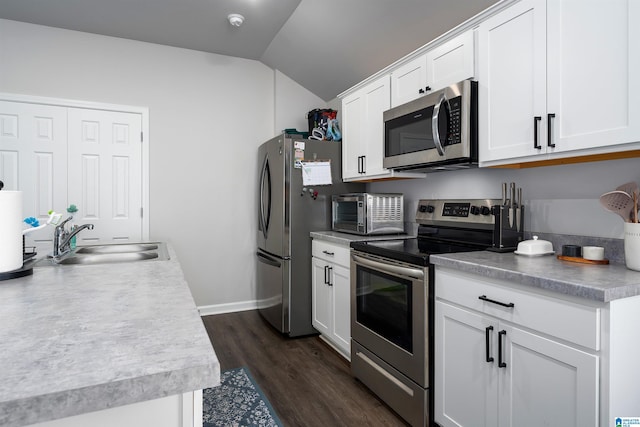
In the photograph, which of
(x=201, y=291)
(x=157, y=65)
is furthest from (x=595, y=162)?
(x=157, y=65)

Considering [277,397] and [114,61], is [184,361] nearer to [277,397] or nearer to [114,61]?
[277,397]

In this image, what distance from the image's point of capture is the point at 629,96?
129 cm

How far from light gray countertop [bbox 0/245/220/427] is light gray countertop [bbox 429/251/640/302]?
1132 millimetres

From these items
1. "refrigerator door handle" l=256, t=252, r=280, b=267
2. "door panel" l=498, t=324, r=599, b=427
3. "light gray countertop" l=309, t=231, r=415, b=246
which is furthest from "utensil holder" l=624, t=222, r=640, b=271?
"refrigerator door handle" l=256, t=252, r=280, b=267

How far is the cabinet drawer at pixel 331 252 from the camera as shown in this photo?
8.66 feet

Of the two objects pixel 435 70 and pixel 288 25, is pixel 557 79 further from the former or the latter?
pixel 288 25

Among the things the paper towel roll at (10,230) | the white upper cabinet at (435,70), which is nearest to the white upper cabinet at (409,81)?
the white upper cabinet at (435,70)

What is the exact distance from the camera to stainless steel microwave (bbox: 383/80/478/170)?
1.91 meters

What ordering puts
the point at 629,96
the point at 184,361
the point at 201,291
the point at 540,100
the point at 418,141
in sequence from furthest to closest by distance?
the point at 201,291
the point at 418,141
the point at 540,100
the point at 629,96
the point at 184,361

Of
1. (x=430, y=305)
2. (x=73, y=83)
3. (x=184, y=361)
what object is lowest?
(x=430, y=305)

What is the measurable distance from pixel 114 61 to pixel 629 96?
12.8 ft

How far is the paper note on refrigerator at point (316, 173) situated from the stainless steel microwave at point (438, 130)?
87 cm

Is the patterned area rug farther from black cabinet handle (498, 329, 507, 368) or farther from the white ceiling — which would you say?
the white ceiling

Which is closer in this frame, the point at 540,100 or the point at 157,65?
the point at 540,100
